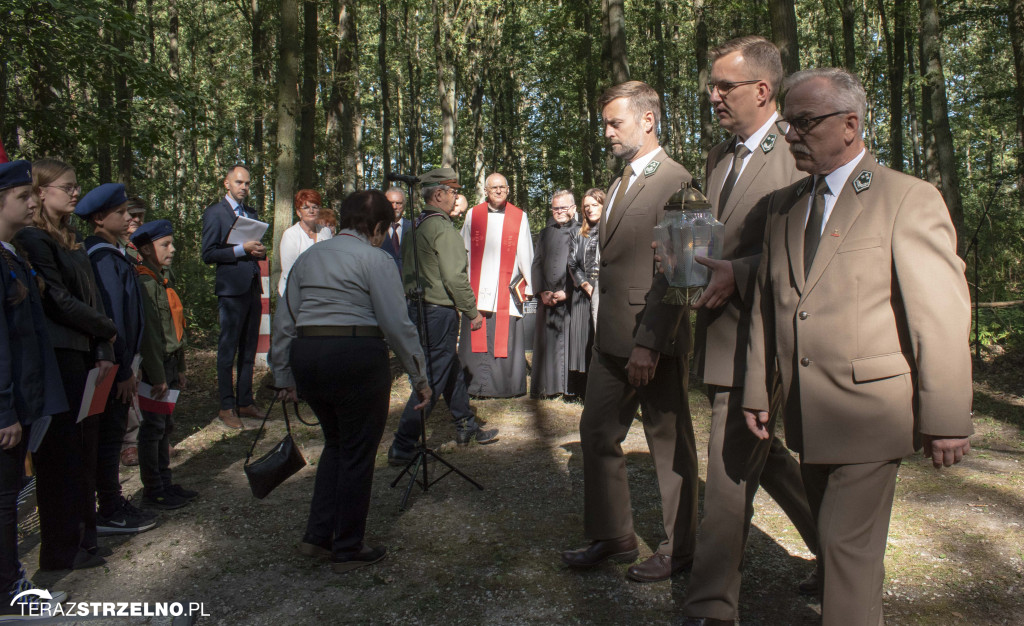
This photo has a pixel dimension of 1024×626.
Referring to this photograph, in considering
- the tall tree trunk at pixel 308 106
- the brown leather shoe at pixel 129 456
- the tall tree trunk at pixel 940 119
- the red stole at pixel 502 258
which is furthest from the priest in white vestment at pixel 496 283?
the tall tree trunk at pixel 940 119

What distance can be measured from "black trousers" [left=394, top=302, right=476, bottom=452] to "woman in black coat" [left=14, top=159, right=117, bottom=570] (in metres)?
2.46

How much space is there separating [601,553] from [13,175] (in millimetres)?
3472

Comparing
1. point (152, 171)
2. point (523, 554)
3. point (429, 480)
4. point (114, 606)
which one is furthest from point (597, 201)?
point (152, 171)

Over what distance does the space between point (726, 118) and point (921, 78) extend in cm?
1310

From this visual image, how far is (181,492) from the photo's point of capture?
5578 mm

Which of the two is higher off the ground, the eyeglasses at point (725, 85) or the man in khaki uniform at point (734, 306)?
the eyeglasses at point (725, 85)

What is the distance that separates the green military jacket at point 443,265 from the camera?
21.7ft

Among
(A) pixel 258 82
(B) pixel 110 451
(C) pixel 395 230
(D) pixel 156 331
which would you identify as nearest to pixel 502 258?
(C) pixel 395 230

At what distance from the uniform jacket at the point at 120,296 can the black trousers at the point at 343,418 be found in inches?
53.6

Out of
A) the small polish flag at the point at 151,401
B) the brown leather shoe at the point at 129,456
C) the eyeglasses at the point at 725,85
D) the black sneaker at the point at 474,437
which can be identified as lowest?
the brown leather shoe at the point at 129,456

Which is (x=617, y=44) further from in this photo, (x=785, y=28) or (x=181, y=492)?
(x=181, y=492)

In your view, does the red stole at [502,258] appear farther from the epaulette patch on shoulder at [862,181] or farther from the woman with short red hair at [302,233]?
the epaulette patch on shoulder at [862,181]

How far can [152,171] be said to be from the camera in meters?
28.9

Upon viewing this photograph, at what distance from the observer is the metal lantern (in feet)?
10.6
